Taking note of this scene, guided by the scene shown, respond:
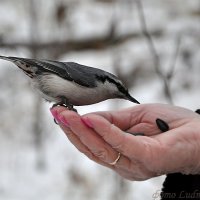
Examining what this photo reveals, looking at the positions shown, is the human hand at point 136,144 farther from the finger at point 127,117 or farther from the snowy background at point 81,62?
the snowy background at point 81,62

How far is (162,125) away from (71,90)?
391 mm

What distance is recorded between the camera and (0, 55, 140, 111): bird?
1896 mm

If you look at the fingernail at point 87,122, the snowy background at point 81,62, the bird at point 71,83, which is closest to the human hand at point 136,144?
the fingernail at point 87,122

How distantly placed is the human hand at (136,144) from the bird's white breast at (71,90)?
9 cm

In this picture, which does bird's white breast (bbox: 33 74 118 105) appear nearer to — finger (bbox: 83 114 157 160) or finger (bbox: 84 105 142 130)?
finger (bbox: 84 105 142 130)

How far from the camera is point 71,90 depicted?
1.88 meters

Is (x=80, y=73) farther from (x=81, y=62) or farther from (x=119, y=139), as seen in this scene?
(x=81, y=62)

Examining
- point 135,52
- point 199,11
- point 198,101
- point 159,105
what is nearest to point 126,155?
point 159,105

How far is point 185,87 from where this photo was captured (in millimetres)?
5984

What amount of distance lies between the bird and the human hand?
0.34 feet

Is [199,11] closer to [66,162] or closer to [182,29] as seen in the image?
[182,29]

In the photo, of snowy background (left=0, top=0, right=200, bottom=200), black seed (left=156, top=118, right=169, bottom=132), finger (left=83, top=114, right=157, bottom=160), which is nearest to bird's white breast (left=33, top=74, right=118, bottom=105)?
black seed (left=156, top=118, right=169, bottom=132)

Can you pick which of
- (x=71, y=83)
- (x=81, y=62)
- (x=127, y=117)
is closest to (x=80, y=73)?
(x=71, y=83)

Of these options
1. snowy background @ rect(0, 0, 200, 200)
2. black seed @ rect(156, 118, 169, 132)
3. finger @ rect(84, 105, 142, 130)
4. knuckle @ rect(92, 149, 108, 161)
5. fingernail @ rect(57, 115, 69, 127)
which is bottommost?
knuckle @ rect(92, 149, 108, 161)
